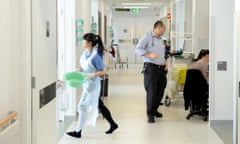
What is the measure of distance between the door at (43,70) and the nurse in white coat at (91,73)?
1.75 metres

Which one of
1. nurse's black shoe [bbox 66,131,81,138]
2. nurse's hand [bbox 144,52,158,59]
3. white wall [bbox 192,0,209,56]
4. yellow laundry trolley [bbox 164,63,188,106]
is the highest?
white wall [bbox 192,0,209,56]

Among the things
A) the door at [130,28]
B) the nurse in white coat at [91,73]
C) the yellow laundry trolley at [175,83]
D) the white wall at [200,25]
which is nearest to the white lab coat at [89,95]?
the nurse in white coat at [91,73]

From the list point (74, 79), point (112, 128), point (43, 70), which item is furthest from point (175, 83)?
point (43, 70)

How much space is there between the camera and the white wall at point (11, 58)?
3.03 metres

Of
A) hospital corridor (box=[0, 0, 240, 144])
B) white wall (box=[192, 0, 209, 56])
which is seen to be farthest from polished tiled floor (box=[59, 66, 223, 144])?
white wall (box=[192, 0, 209, 56])

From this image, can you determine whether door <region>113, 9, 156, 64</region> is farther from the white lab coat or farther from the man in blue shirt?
the white lab coat

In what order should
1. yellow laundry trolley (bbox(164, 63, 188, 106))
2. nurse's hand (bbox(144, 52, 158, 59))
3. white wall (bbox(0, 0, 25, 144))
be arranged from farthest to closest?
yellow laundry trolley (bbox(164, 63, 188, 106)) < nurse's hand (bbox(144, 52, 158, 59)) < white wall (bbox(0, 0, 25, 144))

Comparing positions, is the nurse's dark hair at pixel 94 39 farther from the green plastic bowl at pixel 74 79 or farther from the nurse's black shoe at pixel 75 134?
the nurse's black shoe at pixel 75 134

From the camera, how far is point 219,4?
7312 mm

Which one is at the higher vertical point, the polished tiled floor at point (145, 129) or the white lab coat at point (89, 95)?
the white lab coat at point (89, 95)

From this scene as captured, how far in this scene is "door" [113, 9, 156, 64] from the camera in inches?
938

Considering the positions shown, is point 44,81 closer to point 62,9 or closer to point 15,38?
point 15,38

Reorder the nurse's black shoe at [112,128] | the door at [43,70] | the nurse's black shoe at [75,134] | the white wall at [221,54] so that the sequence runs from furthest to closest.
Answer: the white wall at [221,54] < the nurse's black shoe at [112,128] < the nurse's black shoe at [75,134] < the door at [43,70]

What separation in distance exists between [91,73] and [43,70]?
7.63 ft
